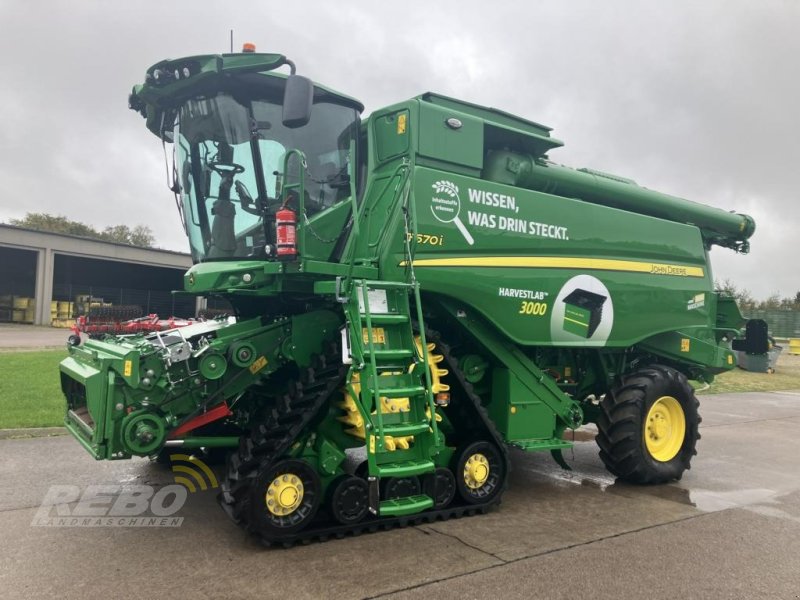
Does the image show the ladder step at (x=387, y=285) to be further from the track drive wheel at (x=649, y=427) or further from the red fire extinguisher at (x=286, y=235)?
the track drive wheel at (x=649, y=427)

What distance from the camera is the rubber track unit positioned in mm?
4109

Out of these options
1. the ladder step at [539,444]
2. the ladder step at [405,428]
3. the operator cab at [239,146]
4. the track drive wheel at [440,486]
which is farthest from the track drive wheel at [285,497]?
the ladder step at [539,444]

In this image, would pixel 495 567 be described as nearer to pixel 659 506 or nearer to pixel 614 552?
pixel 614 552

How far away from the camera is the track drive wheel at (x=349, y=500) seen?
171 inches

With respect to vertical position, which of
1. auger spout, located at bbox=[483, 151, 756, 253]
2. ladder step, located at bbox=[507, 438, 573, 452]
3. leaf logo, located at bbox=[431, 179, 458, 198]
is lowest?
ladder step, located at bbox=[507, 438, 573, 452]

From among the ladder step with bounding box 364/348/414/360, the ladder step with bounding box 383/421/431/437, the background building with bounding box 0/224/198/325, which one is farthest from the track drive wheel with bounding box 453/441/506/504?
the background building with bounding box 0/224/198/325

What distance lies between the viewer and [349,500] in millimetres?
4387

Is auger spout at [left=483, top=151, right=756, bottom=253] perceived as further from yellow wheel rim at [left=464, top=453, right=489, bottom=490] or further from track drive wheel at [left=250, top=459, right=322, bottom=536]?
track drive wheel at [left=250, top=459, right=322, bottom=536]

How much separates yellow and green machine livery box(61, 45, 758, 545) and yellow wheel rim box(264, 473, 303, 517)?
0.4 inches

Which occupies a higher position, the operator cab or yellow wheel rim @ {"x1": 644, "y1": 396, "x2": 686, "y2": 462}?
the operator cab

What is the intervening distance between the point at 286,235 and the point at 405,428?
1.55m

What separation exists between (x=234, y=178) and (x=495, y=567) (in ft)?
11.0

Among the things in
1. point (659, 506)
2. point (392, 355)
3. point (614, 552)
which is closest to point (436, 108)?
point (392, 355)

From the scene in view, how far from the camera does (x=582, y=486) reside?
20.1 feet
